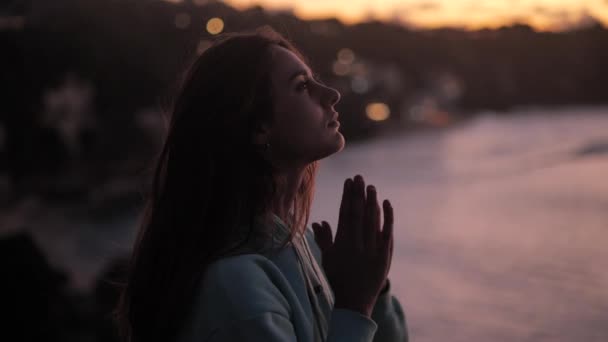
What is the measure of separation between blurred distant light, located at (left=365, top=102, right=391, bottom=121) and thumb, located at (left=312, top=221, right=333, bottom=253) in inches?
318

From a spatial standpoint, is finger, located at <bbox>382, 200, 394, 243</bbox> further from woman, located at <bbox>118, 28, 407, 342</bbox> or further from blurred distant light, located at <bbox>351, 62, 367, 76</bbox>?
blurred distant light, located at <bbox>351, 62, 367, 76</bbox>

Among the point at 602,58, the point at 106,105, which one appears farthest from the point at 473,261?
the point at 106,105

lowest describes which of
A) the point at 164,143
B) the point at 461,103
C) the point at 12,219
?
the point at 12,219

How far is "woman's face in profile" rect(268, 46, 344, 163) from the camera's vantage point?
0.74 metres

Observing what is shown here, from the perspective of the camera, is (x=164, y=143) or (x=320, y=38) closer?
(x=164, y=143)

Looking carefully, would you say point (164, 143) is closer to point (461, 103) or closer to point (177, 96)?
point (177, 96)

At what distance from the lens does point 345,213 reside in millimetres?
707

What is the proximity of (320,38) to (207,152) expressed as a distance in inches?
361

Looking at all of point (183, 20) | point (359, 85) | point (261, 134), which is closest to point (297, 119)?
point (261, 134)

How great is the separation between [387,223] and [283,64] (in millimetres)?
216

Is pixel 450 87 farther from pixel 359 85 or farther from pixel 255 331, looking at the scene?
pixel 255 331

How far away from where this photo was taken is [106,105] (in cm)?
1150

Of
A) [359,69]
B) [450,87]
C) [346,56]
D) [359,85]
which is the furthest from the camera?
[359,69]

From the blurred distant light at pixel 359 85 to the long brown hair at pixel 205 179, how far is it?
938 cm
